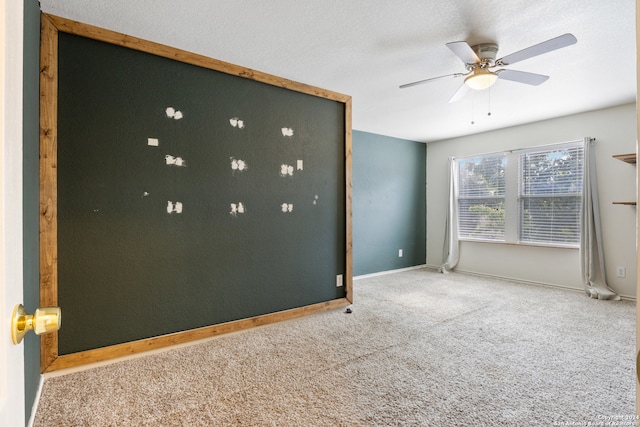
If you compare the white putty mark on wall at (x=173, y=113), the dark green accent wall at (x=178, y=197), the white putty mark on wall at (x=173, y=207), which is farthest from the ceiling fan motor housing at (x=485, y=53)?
the white putty mark on wall at (x=173, y=207)

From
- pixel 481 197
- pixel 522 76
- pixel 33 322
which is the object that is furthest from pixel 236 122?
pixel 481 197

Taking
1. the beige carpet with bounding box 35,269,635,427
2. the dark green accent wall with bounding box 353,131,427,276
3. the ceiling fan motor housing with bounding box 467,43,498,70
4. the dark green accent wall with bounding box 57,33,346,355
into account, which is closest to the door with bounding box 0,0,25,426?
the beige carpet with bounding box 35,269,635,427

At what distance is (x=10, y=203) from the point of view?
0.52 meters

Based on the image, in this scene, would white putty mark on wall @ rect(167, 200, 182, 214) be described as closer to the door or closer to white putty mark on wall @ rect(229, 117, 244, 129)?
white putty mark on wall @ rect(229, 117, 244, 129)

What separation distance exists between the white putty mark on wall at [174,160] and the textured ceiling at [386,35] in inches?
35.0

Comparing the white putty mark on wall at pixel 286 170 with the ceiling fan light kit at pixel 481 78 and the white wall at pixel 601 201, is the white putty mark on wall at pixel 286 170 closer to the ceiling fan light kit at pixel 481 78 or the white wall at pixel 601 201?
the ceiling fan light kit at pixel 481 78

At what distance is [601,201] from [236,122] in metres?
4.59

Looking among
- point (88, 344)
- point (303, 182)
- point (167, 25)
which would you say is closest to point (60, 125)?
point (167, 25)

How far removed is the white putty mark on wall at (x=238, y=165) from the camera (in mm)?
2888

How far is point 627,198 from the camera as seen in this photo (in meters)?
3.93

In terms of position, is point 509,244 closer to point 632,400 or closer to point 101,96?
point 632,400

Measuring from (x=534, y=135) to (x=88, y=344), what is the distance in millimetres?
5780

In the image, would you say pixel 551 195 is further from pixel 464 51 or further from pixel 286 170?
pixel 286 170

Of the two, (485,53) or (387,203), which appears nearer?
(485,53)
